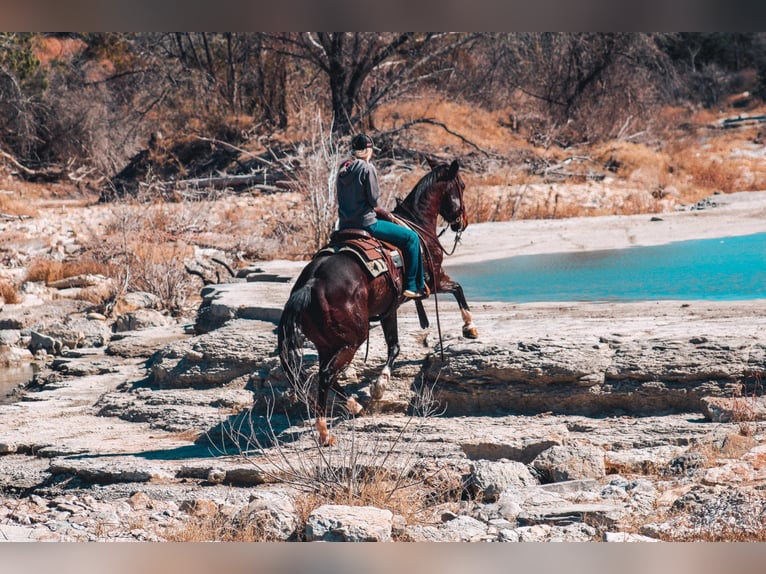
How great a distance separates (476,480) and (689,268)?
6.49 meters

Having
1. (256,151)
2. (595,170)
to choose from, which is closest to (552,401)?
(595,170)

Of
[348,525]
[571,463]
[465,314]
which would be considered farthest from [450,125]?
[348,525]

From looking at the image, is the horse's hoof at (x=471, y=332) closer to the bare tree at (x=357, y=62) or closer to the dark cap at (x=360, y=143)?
the dark cap at (x=360, y=143)

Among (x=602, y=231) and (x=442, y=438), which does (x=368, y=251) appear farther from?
(x=602, y=231)

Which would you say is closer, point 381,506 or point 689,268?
point 381,506

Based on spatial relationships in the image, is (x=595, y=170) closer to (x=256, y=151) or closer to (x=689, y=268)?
(x=256, y=151)

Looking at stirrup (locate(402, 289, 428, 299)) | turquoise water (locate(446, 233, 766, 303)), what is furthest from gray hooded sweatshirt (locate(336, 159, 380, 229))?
turquoise water (locate(446, 233, 766, 303))

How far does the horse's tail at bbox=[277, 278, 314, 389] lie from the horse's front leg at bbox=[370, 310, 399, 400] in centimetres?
101

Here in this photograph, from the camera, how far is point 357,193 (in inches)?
318

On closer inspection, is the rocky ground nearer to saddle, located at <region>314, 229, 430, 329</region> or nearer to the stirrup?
the stirrup

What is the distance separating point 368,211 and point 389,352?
1325 millimetres

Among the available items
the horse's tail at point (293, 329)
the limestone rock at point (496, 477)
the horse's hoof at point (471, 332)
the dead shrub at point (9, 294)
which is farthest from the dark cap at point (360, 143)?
the dead shrub at point (9, 294)

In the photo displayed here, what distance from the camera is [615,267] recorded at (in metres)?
13.2

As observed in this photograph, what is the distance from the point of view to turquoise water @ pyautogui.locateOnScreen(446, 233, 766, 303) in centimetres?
1118
